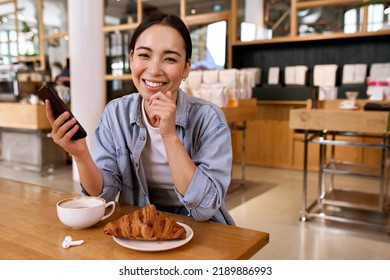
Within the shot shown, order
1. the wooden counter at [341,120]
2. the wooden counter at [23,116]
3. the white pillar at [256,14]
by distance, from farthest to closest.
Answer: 1. the white pillar at [256,14]
2. the wooden counter at [23,116]
3. the wooden counter at [341,120]

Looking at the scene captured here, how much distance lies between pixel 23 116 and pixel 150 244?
412 centimetres

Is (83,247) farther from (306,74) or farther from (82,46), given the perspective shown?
(306,74)

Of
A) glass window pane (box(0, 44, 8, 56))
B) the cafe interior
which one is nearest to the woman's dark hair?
the cafe interior

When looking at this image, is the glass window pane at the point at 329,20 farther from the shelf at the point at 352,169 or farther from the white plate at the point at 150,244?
the white plate at the point at 150,244

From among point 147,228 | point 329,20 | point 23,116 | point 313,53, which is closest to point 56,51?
point 23,116

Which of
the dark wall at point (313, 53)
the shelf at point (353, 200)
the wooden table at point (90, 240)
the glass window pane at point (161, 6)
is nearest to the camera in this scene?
the wooden table at point (90, 240)

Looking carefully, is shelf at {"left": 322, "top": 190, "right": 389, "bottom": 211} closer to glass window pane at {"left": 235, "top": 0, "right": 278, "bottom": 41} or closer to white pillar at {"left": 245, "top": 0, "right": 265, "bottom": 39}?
glass window pane at {"left": 235, "top": 0, "right": 278, "bottom": 41}

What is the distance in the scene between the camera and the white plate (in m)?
0.73

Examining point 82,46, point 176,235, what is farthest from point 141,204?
point 82,46

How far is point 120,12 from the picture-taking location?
19.4ft

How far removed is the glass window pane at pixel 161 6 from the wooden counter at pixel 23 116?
82.1 inches

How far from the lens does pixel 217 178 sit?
99cm

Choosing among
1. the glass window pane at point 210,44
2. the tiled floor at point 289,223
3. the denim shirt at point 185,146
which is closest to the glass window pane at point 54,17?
the glass window pane at point 210,44

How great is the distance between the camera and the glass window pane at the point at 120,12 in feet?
19.0
